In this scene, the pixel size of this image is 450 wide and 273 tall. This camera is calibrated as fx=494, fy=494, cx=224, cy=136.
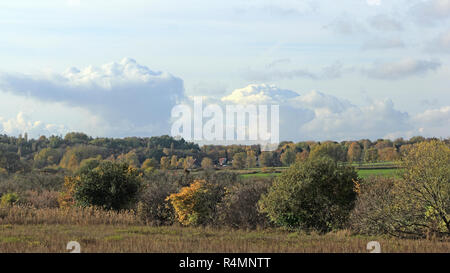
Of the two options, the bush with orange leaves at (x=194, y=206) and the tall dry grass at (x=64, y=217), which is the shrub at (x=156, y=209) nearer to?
the tall dry grass at (x=64, y=217)

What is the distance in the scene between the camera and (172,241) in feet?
56.3

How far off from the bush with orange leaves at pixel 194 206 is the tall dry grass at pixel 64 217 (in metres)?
2.68

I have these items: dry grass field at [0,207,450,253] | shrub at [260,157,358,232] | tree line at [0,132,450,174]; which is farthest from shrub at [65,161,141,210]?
tree line at [0,132,450,174]

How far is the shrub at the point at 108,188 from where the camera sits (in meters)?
29.9

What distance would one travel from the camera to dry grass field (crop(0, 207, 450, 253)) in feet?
49.0

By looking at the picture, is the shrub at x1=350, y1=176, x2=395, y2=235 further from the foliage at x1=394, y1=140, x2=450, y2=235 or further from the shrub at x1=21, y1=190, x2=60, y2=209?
the shrub at x1=21, y1=190, x2=60, y2=209

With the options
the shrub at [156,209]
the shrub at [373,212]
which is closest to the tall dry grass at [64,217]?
the shrub at [156,209]

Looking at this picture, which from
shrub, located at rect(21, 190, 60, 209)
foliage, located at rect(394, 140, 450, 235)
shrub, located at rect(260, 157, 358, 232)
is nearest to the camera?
foliage, located at rect(394, 140, 450, 235)

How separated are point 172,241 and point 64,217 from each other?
10911mm

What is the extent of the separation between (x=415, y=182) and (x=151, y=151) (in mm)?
102689

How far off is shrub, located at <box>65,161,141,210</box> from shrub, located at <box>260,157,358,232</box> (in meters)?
10.9

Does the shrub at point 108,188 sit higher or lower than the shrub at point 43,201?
higher

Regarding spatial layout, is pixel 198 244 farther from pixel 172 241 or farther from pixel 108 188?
pixel 108 188

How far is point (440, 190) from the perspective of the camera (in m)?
18.1
